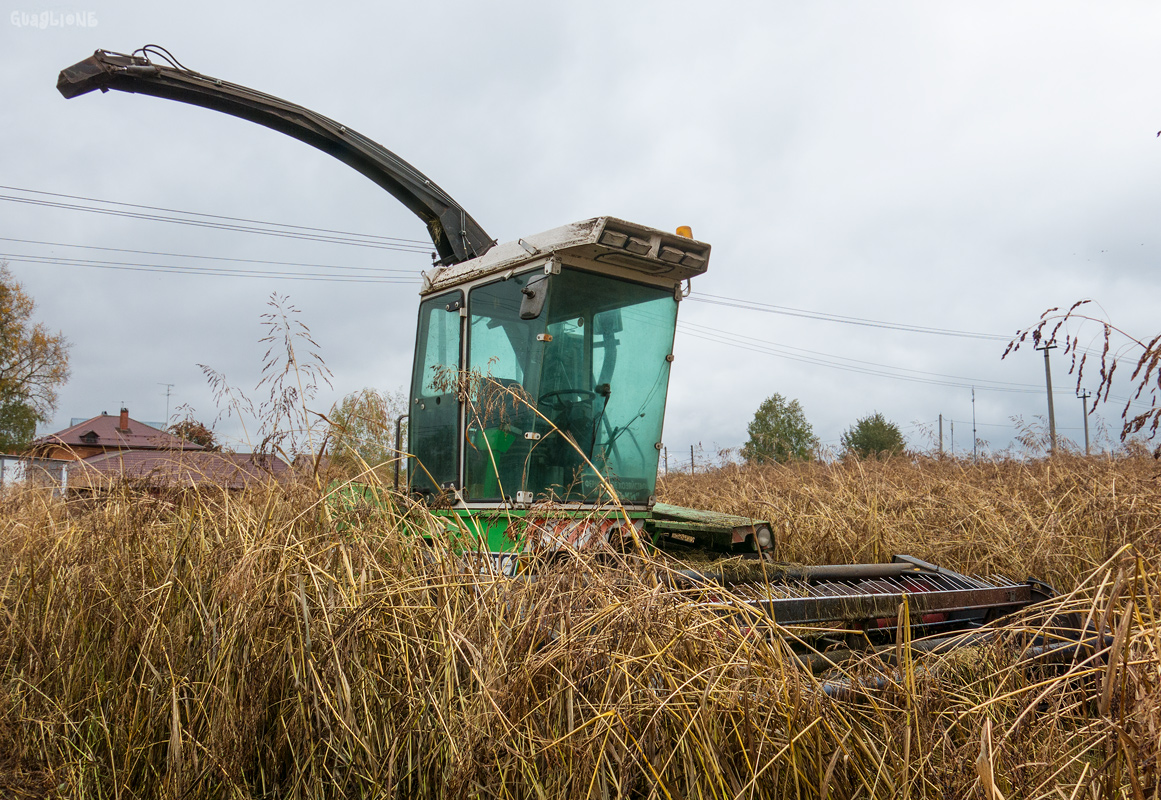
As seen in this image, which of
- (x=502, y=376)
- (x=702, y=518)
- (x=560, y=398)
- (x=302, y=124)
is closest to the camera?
(x=560, y=398)

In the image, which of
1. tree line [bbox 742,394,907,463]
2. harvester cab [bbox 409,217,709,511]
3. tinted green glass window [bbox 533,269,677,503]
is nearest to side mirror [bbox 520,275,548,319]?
harvester cab [bbox 409,217,709,511]

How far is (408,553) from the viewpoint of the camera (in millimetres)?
2941

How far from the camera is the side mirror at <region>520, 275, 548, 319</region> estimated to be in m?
4.15

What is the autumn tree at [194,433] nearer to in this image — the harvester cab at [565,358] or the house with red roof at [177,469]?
the house with red roof at [177,469]

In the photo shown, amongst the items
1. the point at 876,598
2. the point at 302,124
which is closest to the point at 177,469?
the point at 876,598

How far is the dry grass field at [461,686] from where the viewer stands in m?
1.94

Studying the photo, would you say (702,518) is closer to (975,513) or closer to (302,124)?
(975,513)

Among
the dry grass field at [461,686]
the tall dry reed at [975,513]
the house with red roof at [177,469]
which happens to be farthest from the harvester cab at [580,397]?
the dry grass field at [461,686]

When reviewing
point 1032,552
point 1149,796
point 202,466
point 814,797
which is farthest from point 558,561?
point 1032,552

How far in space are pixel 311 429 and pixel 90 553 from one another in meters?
1.17

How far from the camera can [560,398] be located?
4418mm

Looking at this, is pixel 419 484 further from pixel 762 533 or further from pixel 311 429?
pixel 762 533

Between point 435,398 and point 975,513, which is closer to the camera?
point 435,398

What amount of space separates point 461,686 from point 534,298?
233cm
